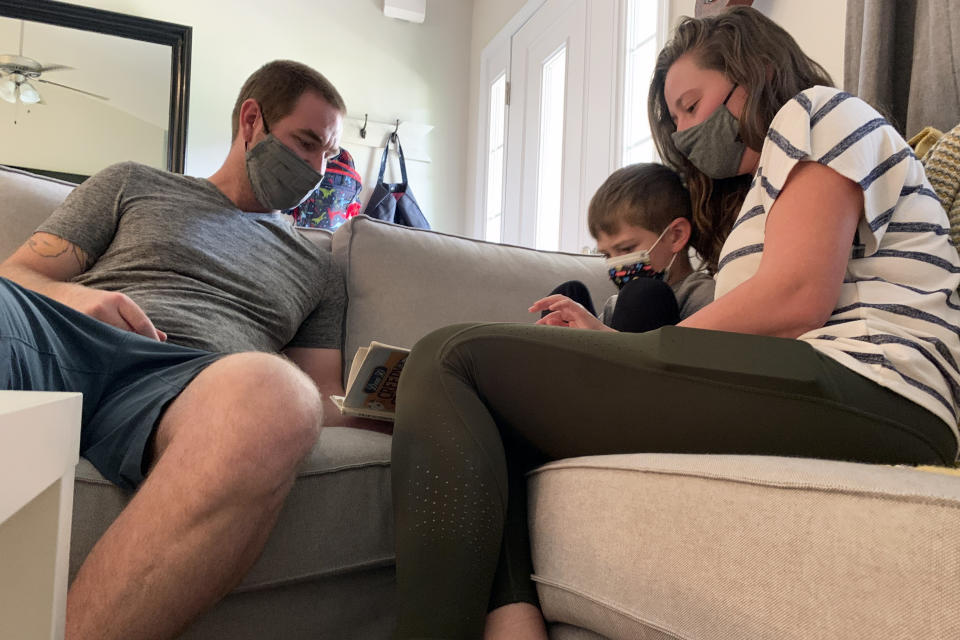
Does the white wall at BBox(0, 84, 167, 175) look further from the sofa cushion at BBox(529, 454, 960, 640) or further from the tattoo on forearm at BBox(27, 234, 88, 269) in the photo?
the sofa cushion at BBox(529, 454, 960, 640)

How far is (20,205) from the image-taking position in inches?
54.1

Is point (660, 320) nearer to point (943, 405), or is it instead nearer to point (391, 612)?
point (943, 405)

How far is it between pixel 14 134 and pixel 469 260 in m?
2.31

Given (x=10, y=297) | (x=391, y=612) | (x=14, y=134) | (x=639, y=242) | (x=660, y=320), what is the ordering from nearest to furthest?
(x=10, y=297) < (x=391, y=612) < (x=660, y=320) < (x=639, y=242) < (x=14, y=134)

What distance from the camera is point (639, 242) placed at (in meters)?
1.37

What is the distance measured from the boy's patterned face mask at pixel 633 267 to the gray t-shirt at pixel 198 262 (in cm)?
60

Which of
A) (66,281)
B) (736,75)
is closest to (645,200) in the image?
(736,75)

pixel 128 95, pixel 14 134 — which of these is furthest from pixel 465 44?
pixel 14 134

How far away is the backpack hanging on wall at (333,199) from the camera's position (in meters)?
2.96

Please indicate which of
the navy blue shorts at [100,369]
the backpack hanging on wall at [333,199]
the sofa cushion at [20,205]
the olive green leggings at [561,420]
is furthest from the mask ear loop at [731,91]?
the backpack hanging on wall at [333,199]

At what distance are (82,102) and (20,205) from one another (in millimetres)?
1894

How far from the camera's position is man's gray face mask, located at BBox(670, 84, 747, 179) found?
1.07 meters

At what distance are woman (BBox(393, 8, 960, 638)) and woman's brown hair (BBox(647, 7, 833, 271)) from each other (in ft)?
0.53

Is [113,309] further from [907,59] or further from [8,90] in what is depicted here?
[8,90]
